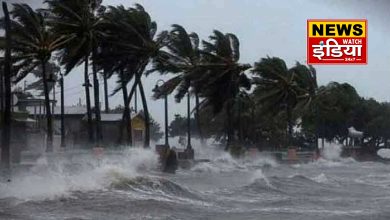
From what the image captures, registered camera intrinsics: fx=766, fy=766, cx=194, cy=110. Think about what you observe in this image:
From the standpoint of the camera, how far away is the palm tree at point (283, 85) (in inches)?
2281

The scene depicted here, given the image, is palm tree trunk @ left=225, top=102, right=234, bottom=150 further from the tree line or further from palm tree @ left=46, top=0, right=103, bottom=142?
palm tree @ left=46, top=0, right=103, bottom=142

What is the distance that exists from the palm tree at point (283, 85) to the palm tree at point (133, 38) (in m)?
15.9

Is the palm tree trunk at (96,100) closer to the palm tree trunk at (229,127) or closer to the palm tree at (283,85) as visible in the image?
the palm tree trunk at (229,127)

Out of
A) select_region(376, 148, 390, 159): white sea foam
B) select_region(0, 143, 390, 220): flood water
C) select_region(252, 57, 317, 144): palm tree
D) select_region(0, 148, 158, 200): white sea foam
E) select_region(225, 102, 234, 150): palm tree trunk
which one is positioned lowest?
select_region(376, 148, 390, 159): white sea foam

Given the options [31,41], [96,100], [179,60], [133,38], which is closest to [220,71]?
[179,60]

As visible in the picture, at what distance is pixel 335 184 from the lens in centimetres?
2655

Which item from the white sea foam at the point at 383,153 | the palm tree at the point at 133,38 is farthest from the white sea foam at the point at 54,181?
the white sea foam at the point at 383,153

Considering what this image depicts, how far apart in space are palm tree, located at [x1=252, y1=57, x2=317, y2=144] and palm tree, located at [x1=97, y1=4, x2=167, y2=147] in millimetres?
15896

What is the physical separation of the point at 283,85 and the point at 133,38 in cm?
1890

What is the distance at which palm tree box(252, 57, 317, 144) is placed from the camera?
57.9 meters

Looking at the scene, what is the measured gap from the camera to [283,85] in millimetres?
58062

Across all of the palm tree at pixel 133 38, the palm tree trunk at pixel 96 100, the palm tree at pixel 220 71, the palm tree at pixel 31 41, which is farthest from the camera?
the palm tree at pixel 220 71

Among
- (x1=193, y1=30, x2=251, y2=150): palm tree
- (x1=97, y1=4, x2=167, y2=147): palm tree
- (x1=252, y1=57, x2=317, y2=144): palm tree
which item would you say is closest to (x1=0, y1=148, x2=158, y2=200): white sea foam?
(x1=97, y1=4, x2=167, y2=147): palm tree

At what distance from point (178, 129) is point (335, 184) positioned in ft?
210
